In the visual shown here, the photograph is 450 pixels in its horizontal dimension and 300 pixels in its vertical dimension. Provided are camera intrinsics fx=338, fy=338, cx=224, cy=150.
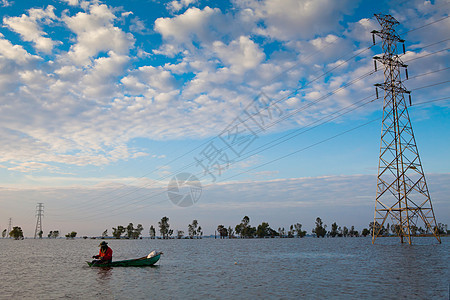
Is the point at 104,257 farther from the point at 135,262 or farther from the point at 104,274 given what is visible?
the point at 104,274

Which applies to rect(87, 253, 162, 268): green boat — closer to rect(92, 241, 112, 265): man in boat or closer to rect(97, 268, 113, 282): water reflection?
rect(92, 241, 112, 265): man in boat

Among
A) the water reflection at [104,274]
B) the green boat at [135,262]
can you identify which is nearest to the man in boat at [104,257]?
the green boat at [135,262]

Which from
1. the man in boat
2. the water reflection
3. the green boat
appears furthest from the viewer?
the green boat

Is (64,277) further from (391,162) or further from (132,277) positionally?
(391,162)

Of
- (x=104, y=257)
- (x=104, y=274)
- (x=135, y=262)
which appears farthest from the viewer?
(x=135, y=262)

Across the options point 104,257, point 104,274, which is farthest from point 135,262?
point 104,274

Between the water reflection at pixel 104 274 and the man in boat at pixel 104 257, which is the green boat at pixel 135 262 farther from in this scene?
the water reflection at pixel 104 274

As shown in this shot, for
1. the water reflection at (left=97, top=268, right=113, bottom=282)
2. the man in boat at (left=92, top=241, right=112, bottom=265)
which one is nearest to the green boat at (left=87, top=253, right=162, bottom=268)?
the man in boat at (left=92, top=241, right=112, bottom=265)

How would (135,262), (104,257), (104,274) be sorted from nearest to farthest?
1. (104,274)
2. (104,257)
3. (135,262)

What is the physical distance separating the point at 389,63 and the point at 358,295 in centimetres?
4209

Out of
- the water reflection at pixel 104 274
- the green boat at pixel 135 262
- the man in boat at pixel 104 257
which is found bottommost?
the water reflection at pixel 104 274

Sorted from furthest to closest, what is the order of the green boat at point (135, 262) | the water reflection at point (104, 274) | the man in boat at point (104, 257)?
the green boat at point (135, 262) → the man in boat at point (104, 257) → the water reflection at point (104, 274)

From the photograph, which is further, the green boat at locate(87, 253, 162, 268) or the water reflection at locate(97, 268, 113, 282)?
the green boat at locate(87, 253, 162, 268)

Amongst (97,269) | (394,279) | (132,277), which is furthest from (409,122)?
(97,269)
